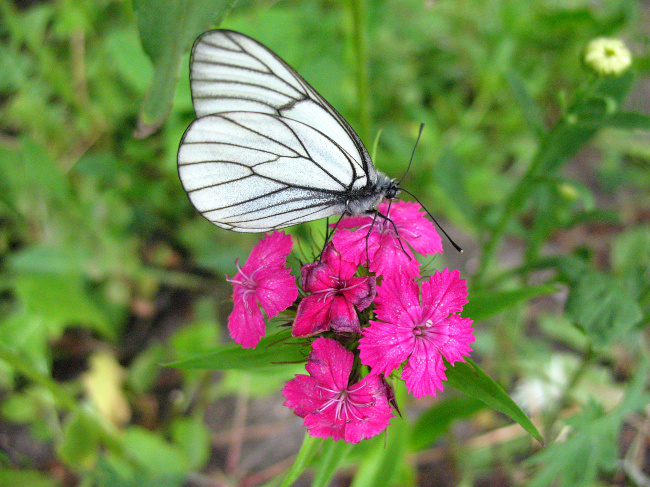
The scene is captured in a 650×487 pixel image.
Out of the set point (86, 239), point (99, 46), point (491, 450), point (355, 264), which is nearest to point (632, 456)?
point (491, 450)

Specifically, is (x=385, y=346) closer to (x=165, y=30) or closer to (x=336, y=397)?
(x=336, y=397)

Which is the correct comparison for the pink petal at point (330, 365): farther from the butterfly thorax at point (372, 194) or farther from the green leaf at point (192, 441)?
the green leaf at point (192, 441)

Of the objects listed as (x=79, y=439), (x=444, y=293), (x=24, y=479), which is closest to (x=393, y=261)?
(x=444, y=293)

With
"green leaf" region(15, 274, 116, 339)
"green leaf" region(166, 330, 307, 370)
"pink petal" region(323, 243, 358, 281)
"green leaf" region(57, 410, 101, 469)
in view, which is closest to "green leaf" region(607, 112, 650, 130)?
"pink petal" region(323, 243, 358, 281)

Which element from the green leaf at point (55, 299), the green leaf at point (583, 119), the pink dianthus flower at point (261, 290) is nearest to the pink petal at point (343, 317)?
the pink dianthus flower at point (261, 290)

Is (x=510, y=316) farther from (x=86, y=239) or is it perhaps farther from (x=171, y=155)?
(x=86, y=239)

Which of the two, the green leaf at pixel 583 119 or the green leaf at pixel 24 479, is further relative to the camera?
the green leaf at pixel 24 479
